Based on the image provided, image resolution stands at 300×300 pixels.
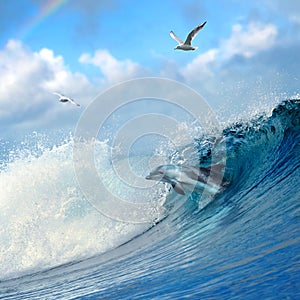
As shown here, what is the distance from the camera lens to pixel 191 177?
487 inches

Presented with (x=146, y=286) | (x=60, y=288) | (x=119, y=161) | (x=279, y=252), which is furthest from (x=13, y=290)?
(x=119, y=161)

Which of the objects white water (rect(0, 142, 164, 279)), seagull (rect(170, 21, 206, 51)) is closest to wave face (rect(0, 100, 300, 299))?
white water (rect(0, 142, 164, 279))

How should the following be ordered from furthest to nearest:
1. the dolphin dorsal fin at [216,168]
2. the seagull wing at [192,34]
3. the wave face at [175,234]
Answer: the seagull wing at [192,34] < the dolphin dorsal fin at [216,168] < the wave face at [175,234]

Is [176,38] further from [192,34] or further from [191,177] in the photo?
[191,177]

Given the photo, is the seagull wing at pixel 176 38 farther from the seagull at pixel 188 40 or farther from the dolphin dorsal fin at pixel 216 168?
the dolphin dorsal fin at pixel 216 168

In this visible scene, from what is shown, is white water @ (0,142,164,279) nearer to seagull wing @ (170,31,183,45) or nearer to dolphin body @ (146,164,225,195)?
dolphin body @ (146,164,225,195)

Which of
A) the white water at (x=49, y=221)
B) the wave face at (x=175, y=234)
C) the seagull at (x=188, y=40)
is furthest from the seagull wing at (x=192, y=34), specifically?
the white water at (x=49, y=221)

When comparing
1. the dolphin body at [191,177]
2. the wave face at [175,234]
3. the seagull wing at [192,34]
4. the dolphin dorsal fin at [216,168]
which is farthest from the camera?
the seagull wing at [192,34]

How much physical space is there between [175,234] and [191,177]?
2879mm

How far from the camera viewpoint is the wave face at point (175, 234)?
506 cm

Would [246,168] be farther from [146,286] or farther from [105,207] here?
[146,286]

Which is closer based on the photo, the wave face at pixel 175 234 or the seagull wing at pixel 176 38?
the wave face at pixel 175 234

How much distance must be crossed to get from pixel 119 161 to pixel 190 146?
160 inches

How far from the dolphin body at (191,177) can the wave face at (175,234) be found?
1.33 feet
